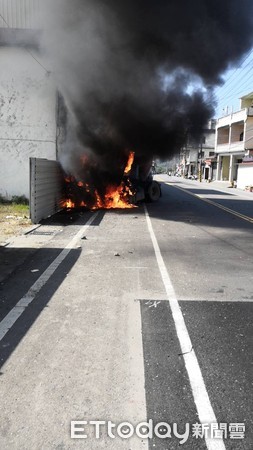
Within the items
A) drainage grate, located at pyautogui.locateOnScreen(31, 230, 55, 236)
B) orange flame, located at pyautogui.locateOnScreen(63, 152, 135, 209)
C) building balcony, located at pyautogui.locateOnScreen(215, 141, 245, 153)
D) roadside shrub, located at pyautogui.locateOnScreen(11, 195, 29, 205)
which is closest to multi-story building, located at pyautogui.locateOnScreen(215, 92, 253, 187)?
building balcony, located at pyautogui.locateOnScreen(215, 141, 245, 153)

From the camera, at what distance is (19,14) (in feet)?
Answer: 48.6

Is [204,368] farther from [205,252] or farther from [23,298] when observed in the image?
[205,252]

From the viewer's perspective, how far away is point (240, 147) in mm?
43531

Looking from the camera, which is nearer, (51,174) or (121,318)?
(121,318)

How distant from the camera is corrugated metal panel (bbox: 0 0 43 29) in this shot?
14.5 metres

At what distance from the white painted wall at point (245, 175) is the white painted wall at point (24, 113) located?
24.6 metres

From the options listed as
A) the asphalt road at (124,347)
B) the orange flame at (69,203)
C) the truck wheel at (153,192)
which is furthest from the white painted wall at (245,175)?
the asphalt road at (124,347)

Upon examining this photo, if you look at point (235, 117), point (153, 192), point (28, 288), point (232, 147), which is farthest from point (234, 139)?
point (28, 288)

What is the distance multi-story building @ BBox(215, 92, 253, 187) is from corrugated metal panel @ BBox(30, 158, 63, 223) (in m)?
28.6

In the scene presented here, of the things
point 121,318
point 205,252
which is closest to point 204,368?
point 121,318

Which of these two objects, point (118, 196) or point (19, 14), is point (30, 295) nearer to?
point (118, 196)

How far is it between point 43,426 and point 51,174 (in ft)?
36.4

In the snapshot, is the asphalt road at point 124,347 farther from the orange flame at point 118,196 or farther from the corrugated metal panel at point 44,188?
the orange flame at point 118,196

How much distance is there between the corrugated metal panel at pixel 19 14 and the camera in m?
14.5
